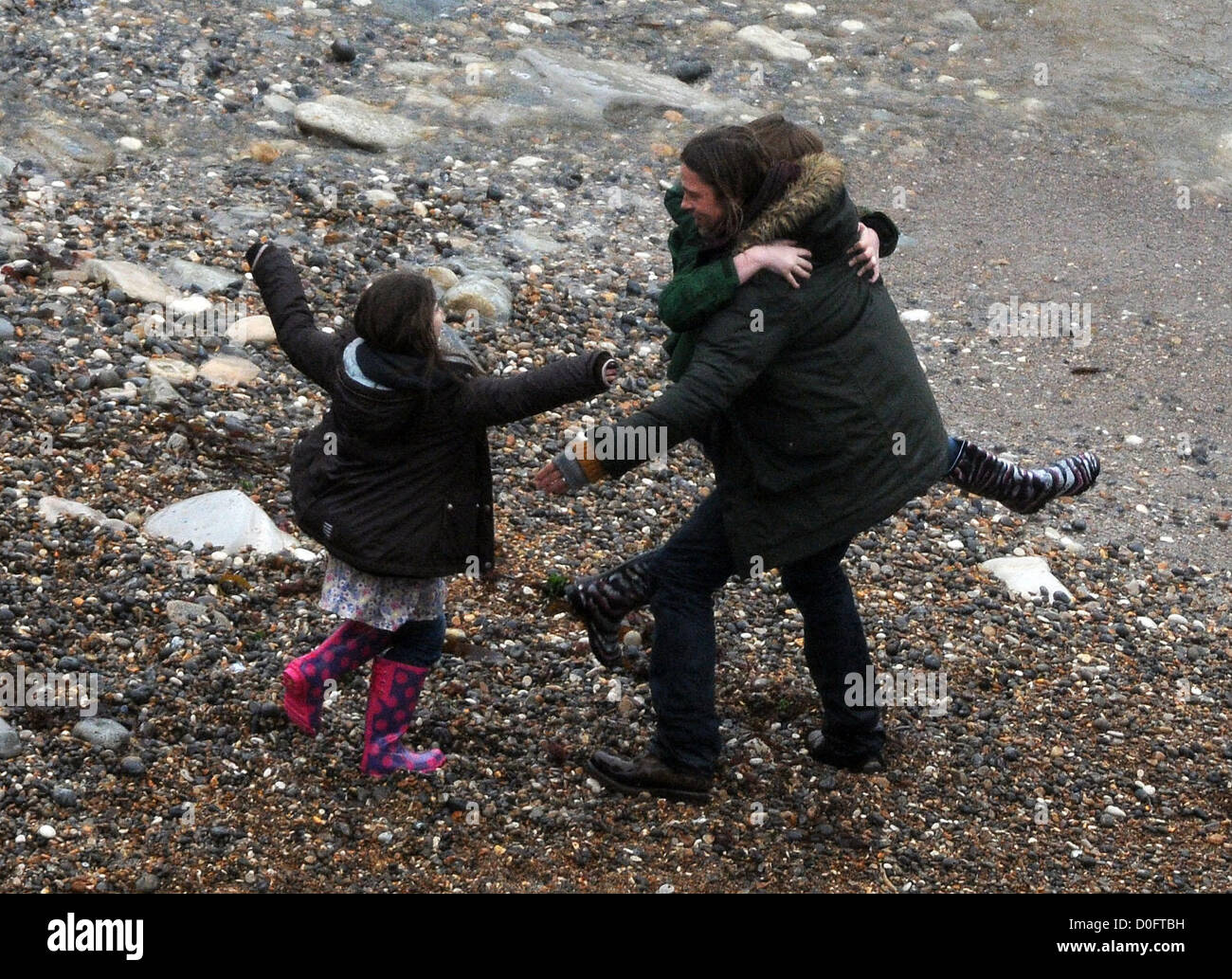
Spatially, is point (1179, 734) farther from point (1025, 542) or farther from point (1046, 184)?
point (1046, 184)

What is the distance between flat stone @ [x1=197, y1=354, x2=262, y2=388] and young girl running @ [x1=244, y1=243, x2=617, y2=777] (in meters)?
1.88

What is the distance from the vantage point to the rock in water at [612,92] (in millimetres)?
9156

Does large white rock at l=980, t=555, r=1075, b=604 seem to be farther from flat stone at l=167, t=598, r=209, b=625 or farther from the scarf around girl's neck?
flat stone at l=167, t=598, r=209, b=625

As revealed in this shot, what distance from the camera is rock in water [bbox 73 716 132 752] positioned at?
4.07 metres

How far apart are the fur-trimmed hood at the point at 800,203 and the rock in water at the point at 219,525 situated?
2207 millimetres

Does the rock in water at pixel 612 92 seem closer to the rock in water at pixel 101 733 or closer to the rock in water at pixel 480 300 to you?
the rock in water at pixel 480 300

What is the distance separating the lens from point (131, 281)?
643 cm

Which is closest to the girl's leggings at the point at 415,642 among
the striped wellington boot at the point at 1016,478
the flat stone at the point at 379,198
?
the striped wellington boot at the point at 1016,478

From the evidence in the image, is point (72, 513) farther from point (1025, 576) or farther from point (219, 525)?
point (1025, 576)

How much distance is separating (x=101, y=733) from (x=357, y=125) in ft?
16.5

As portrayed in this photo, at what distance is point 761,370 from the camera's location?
3.74m

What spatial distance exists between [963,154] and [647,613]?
18.0ft
